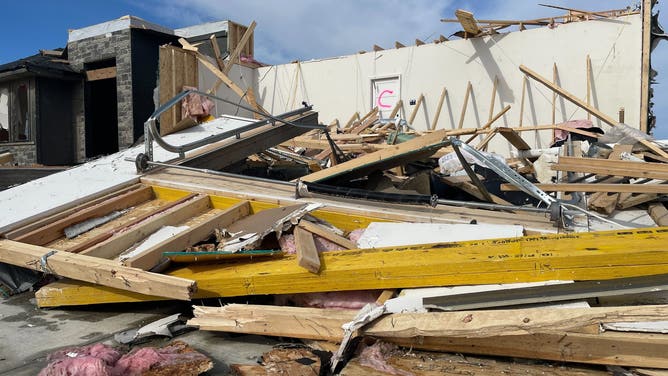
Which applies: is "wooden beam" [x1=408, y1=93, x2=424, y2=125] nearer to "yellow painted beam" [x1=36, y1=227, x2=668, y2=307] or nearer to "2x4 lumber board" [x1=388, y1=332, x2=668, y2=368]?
"yellow painted beam" [x1=36, y1=227, x2=668, y2=307]

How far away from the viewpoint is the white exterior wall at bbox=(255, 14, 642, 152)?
9.91 m

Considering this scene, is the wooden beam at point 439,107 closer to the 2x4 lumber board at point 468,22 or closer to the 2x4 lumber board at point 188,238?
the 2x4 lumber board at point 468,22

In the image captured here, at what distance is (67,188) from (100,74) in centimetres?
997

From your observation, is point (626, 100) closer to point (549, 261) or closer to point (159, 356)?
point (549, 261)

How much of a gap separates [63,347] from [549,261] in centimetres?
277

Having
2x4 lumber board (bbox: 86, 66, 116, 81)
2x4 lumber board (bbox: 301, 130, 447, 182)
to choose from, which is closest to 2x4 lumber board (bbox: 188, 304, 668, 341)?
2x4 lumber board (bbox: 301, 130, 447, 182)

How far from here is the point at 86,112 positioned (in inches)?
530

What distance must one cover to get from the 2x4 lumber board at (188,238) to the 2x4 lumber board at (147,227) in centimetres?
42

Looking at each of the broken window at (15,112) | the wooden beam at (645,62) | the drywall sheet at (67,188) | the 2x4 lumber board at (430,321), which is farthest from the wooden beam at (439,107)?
the broken window at (15,112)

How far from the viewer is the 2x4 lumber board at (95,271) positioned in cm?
278

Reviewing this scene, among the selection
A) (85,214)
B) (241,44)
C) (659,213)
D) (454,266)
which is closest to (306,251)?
(454,266)

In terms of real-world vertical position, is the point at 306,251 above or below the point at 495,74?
below

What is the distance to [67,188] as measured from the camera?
462cm

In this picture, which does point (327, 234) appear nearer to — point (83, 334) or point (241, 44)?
point (83, 334)
